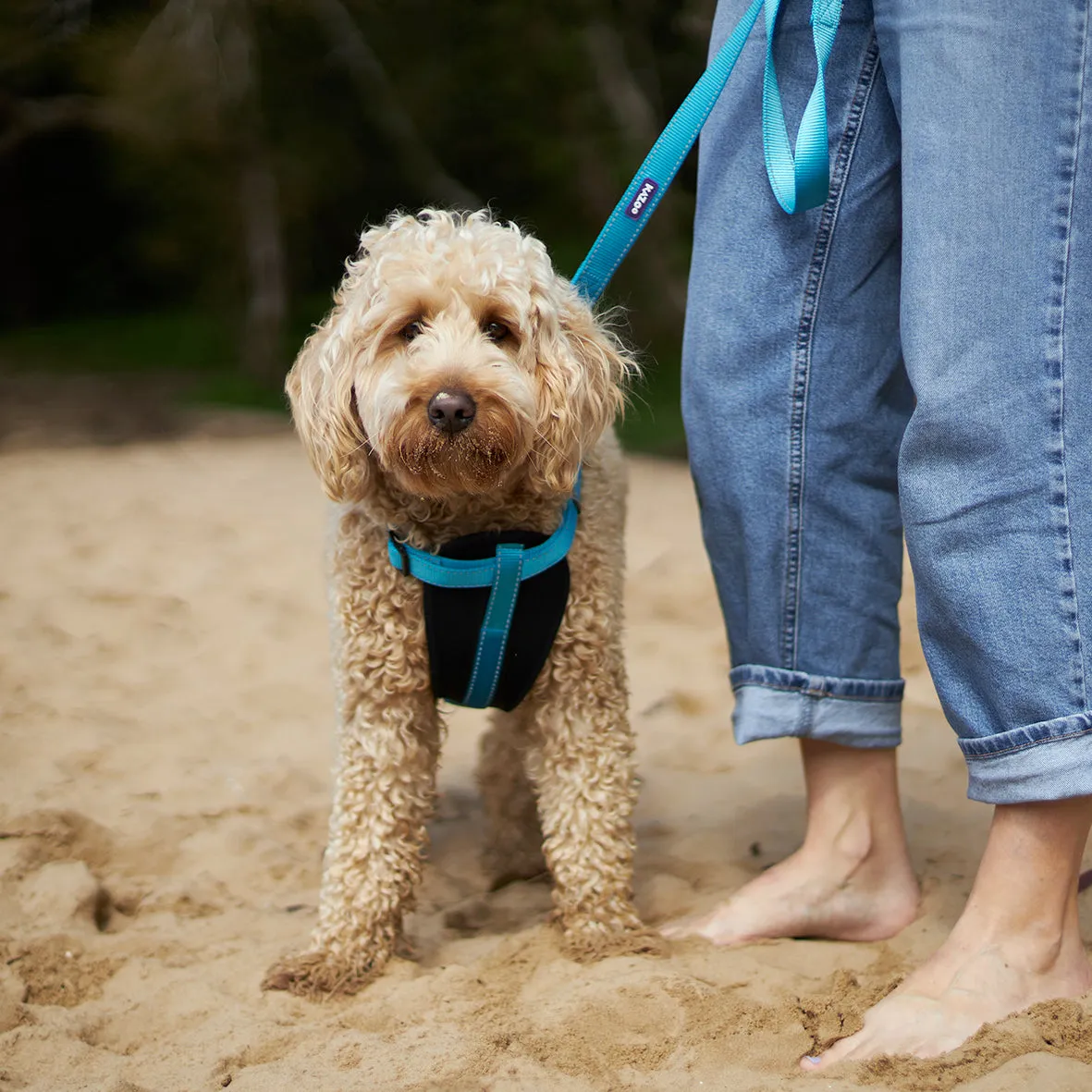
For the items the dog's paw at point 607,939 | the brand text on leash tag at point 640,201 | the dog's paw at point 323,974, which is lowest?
the dog's paw at point 323,974

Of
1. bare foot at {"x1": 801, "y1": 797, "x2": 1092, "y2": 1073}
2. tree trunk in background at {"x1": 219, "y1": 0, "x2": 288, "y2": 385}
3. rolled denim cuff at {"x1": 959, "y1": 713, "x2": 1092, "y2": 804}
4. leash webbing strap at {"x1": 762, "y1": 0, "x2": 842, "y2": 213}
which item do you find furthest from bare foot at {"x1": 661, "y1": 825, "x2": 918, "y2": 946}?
tree trunk in background at {"x1": 219, "y1": 0, "x2": 288, "y2": 385}

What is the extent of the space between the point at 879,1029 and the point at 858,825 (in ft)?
1.85

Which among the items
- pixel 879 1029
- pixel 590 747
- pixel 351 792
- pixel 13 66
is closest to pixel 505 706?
pixel 590 747

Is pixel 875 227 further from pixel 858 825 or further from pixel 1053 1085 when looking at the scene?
pixel 1053 1085

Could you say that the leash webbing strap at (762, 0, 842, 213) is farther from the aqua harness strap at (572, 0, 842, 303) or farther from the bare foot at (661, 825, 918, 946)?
the bare foot at (661, 825, 918, 946)

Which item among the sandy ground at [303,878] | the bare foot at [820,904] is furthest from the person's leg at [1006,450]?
the bare foot at [820,904]

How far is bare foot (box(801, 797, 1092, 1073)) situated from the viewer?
74.1 inches

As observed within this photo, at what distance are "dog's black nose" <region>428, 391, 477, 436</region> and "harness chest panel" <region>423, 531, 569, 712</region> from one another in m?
0.23

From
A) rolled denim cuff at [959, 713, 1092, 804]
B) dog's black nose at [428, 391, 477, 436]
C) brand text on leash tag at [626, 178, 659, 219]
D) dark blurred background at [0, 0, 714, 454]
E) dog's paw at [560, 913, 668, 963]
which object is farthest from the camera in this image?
dark blurred background at [0, 0, 714, 454]

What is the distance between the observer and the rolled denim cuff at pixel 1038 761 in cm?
183

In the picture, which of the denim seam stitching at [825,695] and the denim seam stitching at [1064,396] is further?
the denim seam stitching at [825,695]

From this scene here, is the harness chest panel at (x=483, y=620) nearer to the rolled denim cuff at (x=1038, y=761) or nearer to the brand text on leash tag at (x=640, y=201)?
the brand text on leash tag at (x=640, y=201)

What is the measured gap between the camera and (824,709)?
7.57 feet

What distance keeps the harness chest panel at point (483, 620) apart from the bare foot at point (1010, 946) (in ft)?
2.74
